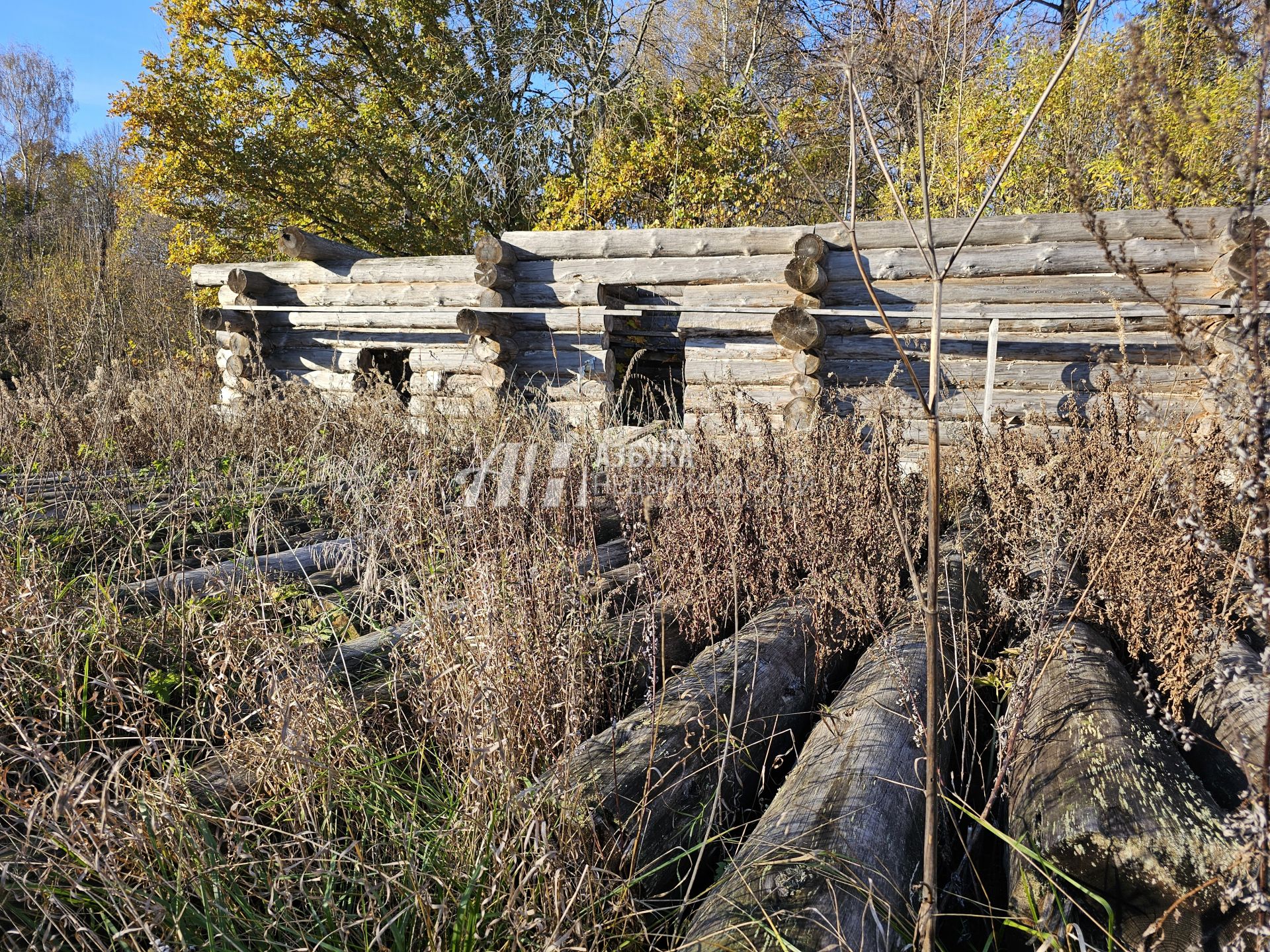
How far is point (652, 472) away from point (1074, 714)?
279cm

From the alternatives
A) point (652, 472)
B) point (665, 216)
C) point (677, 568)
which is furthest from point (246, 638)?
point (665, 216)

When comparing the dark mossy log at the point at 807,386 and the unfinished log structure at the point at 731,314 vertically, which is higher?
the unfinished log structure at the point at 731,314

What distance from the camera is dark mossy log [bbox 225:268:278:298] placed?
1091 centimetres

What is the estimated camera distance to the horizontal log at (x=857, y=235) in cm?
764

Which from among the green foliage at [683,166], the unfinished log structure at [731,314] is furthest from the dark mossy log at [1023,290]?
the green foliage at [683,166]

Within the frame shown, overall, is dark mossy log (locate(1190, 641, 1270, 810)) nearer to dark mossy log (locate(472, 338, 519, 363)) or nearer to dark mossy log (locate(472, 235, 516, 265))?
dark mossy log (locate(472, 338, 519, 363))

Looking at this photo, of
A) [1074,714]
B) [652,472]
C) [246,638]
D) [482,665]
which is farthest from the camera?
[652,472]

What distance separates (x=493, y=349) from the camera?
9.72 m

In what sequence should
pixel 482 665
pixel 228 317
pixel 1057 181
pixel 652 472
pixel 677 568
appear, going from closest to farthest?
pixel 482 665 < pixel 677 568 < pixel 652 472 < pixel 228 317 < pixel 1057 181

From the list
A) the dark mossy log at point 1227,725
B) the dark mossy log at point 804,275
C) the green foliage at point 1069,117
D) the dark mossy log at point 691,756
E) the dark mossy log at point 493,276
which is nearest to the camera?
the dark mossy log at point 691,756

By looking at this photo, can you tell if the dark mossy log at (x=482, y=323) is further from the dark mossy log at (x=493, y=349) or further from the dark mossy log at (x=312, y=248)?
the dark mossy log at (x=312, y=248)

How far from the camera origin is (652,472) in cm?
477

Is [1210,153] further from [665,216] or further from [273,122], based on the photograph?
[273,122]

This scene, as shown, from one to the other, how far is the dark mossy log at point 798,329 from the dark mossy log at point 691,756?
5.61 m
